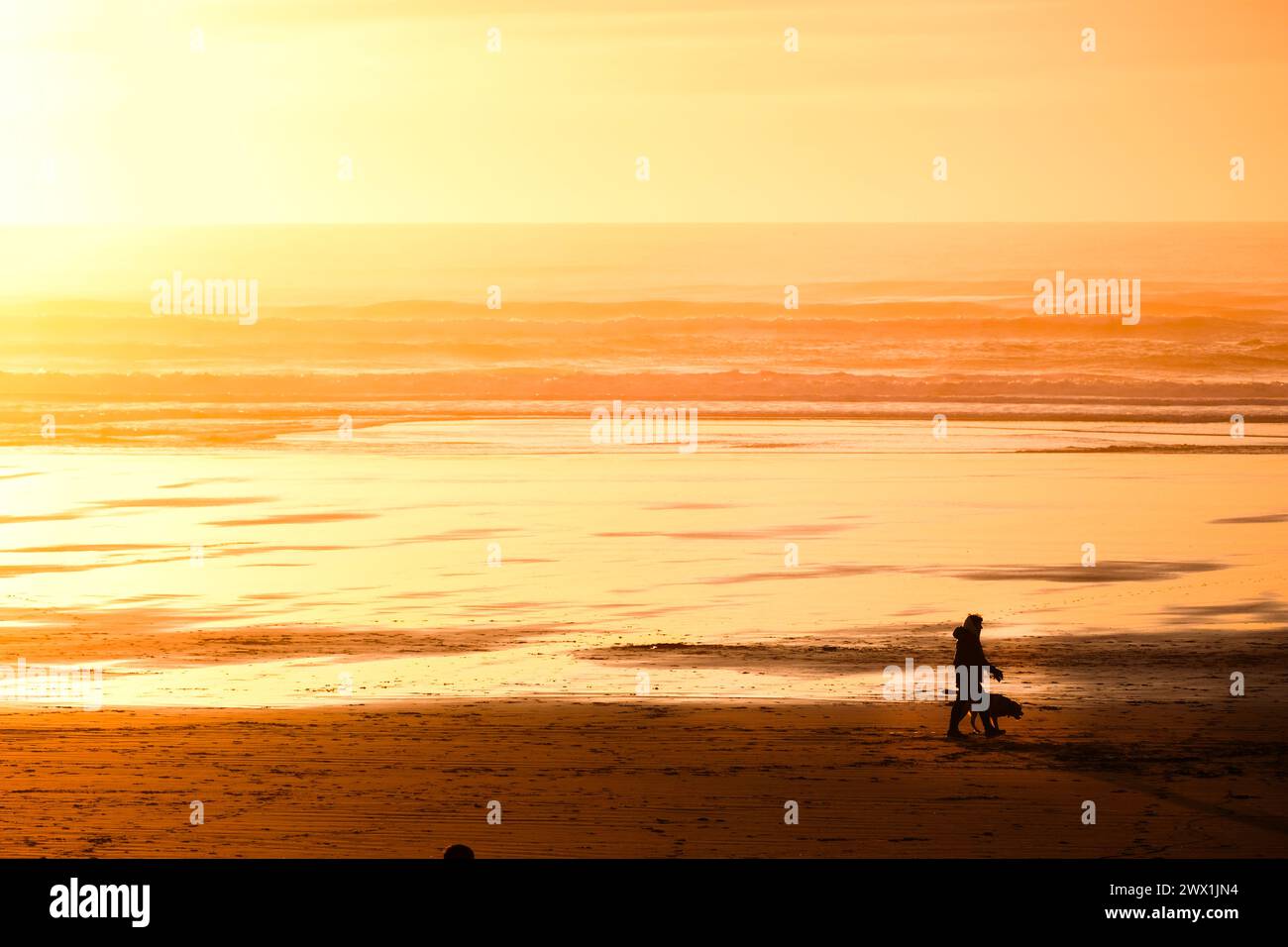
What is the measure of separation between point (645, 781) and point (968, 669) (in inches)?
140

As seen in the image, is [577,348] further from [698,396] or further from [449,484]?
[449,484]

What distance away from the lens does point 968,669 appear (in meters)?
15.0

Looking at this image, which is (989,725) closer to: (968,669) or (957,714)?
(957,714)

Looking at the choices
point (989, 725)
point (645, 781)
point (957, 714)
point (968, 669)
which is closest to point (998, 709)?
point (989, 725)

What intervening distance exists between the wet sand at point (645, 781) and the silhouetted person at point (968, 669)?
→ 0.64 ft

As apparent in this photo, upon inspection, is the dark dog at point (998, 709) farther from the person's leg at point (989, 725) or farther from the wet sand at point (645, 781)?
the wet sand at point (645, 781)

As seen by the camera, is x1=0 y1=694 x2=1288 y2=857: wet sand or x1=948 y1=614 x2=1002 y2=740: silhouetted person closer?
x1=0 y1=694 x2=1288 y2=857: wet sand

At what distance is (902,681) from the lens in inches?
687

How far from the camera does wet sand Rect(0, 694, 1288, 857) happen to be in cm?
1173

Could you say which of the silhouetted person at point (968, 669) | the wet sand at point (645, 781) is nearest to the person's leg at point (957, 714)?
the silhouetted person at point (968, 669)

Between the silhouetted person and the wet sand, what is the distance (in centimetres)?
19

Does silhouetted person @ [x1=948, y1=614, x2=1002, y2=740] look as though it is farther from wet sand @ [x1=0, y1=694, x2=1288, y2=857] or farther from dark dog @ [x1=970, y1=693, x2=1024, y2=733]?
wet sand @ [x1=0, y1=694, x2=1288, y2=857]

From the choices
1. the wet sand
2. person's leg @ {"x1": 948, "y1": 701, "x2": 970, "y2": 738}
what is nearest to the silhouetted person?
person's leg @ {"x1": 948, "y1": 701, "x2": 970, "y2": 738}

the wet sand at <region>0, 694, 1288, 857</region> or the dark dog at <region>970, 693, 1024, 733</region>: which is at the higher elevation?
the dark dog at <region>970, 693, 1024, 733</region>
